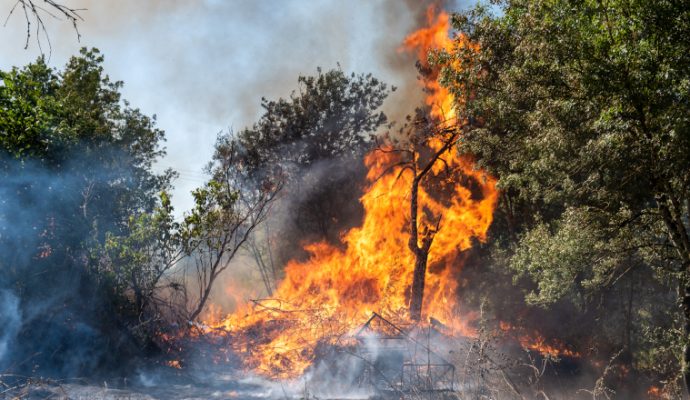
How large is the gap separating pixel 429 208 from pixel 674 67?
15749 millimetres

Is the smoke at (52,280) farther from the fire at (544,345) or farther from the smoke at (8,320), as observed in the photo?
the fire at (544,345)

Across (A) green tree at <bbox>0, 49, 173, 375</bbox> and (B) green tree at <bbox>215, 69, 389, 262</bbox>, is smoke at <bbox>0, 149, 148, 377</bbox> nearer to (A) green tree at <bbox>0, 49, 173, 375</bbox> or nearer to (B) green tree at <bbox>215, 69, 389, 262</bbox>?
(A) green tree at <bbox>0, 49, 173, 375</bbox>

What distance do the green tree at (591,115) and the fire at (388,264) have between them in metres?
5.23


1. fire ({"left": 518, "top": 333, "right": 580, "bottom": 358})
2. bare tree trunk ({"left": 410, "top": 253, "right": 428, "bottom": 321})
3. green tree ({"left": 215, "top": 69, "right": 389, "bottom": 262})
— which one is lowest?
fire ({"left": 518, "top": 333, "right": 580, "bottom": 358})

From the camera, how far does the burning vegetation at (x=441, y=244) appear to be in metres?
9.56

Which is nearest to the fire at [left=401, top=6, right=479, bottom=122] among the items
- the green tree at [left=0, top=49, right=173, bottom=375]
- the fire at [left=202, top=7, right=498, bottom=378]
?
the fire at [left=202, top=7, right=498, bottom=378]

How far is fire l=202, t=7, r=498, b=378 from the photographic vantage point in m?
19.2

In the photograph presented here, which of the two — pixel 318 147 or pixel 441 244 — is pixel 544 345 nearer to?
pixel 441 244

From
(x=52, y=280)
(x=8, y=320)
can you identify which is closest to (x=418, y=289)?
(x=52, y=280)

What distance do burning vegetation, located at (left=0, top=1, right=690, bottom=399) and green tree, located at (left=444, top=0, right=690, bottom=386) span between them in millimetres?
57

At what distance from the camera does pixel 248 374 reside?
1506 cm

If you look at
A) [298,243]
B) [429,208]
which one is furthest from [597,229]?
[298,243]

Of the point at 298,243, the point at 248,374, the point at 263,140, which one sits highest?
the point at 263,140

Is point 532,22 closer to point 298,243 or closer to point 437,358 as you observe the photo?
point 437,358
